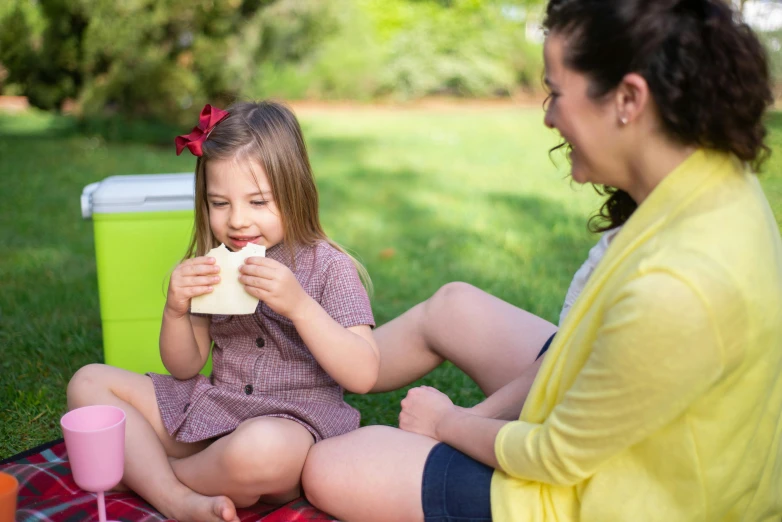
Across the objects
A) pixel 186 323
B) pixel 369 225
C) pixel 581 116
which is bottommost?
pixel 369 225

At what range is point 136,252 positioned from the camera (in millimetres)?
2553

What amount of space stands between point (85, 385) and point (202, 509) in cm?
48

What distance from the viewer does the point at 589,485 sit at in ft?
4.63

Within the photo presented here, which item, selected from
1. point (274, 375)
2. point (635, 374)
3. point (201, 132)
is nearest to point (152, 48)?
point (201, 132)

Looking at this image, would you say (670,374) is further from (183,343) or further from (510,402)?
(183,343)

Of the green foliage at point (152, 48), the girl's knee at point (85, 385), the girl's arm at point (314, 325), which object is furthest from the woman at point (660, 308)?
the green foliage at point (152, 48)

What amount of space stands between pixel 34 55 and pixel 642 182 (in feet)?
23.2

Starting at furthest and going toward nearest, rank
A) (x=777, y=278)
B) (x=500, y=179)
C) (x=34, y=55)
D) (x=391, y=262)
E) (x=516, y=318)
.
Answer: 1. (x=34, y=55)
2. (x=500, y=179)
3. (x=391, y=262)
4. (x=516, y=318)
5. (x=777, y=278)

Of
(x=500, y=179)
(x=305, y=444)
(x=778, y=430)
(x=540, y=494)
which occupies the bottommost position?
(x=500, y=179)

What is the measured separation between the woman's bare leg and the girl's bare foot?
0.18 m

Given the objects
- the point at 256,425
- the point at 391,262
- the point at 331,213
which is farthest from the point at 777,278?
the point at 331,213

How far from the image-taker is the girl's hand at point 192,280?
1.88 metres

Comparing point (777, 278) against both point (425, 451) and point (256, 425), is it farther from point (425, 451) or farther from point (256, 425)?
point (256, 425)

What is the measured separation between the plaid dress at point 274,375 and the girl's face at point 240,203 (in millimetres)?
119
